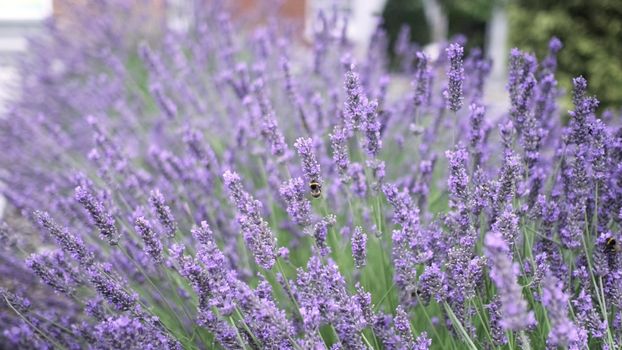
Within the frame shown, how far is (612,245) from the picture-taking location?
1628mm

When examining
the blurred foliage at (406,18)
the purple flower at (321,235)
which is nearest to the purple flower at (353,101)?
the purple flower at (321,235)

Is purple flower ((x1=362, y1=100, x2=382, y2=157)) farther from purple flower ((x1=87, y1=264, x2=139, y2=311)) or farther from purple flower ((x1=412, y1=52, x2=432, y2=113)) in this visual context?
purple flower ((x1=87, y1=264, x2=139, y2=311))

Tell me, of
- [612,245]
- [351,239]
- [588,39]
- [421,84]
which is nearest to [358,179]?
[351,239]

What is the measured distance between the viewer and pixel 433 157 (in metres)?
2.30

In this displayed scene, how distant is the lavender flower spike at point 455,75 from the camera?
171 cm

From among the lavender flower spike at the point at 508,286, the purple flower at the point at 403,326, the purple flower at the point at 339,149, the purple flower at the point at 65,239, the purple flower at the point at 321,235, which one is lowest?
the lavender flower spike at the point at 508,286

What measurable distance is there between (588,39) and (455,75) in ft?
17.8

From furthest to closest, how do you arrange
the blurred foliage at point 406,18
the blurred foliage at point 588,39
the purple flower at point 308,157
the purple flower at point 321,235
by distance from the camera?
the blurred foliage at point 406,18 < the blurred foliage at point 588,39 < the purple flower at point 321,235 < the purple flower at point 308,157

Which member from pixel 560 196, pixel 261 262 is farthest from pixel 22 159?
pixel 560 196

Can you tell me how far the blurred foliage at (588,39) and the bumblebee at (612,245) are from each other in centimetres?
500

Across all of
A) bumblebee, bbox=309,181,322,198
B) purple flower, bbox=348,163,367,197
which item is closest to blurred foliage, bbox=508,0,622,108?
purple flower, bbox=348,163,367,197

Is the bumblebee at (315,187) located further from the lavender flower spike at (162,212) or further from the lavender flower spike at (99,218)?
the lavender flower spike at (99,218)

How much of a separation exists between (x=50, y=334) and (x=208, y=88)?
7.37ft

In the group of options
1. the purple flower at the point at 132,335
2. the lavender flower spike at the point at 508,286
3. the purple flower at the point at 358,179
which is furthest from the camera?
the purple flower at the point at 358,179
